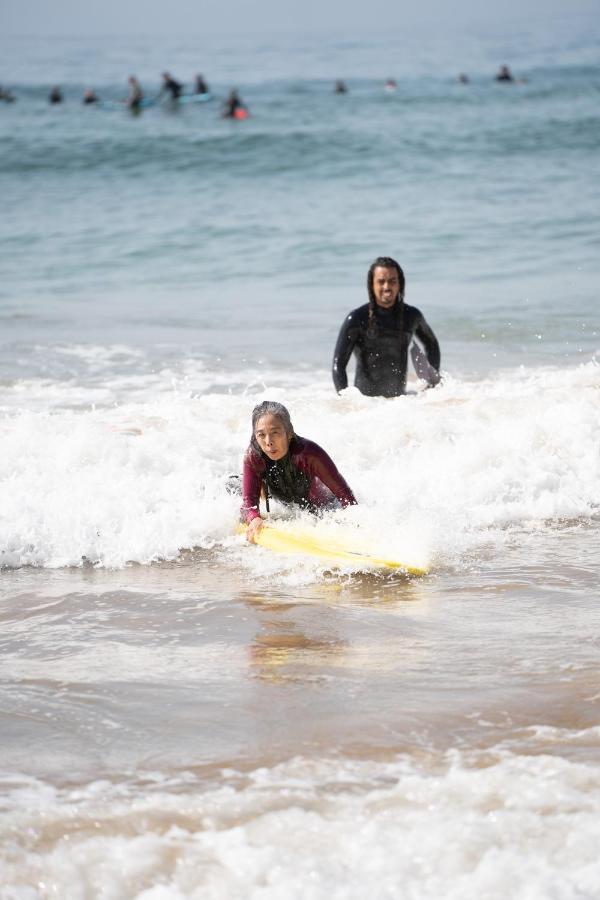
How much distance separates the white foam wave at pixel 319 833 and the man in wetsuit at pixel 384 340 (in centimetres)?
531

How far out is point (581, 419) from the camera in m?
8.01

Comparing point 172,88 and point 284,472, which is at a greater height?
point 172,88

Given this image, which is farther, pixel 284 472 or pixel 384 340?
pixel 384 340

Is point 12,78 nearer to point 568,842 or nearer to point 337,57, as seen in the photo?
point 337,57

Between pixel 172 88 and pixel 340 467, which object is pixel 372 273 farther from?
pixel 172 88

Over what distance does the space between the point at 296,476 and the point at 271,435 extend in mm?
452

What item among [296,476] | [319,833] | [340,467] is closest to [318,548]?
[296,476]

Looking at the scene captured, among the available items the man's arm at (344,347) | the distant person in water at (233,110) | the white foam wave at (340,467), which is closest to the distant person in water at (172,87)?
the distant person in water at (233,110)

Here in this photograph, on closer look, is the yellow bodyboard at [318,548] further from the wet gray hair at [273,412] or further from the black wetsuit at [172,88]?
the black wetsuit at [172,88]

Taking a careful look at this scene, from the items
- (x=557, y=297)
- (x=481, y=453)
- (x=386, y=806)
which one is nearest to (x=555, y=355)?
(x=557, y=297)

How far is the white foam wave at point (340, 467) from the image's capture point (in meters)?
6.11

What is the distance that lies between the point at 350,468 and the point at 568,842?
4.46 m

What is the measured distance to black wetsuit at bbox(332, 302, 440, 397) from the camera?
28.3ft

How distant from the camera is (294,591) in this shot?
5395 mm
